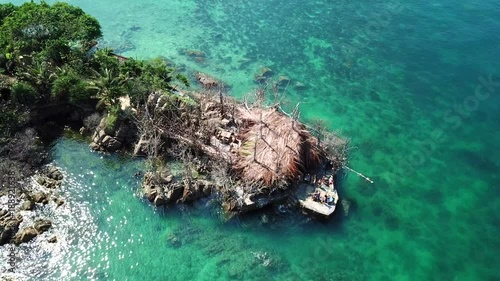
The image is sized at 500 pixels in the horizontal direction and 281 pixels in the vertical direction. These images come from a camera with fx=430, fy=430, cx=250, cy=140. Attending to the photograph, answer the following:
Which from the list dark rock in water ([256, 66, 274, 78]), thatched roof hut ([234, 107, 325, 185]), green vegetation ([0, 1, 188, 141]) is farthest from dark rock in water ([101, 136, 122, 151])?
dark rock in water ([256, 66, 274, 78])

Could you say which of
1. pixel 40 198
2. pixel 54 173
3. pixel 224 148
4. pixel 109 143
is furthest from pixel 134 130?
pixel 40 198

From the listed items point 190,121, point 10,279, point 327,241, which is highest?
point 190,121

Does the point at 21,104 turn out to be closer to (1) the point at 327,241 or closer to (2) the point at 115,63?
(2) the point at 115,63

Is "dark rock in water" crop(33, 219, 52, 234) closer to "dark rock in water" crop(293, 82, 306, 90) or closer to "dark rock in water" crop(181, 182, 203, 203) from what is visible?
"dark rock in water" crop(181, 182, 203, 203)

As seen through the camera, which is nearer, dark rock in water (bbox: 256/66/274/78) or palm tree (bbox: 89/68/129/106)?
palm tree (bbox: 89/68/129/106)

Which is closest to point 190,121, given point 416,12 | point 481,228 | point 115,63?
point 115,63

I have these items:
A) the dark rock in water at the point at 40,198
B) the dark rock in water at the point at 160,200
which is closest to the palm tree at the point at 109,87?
the dark rock in water at the point at 40,198

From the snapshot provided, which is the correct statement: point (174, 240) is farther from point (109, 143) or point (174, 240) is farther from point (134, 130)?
point (134, 130)
